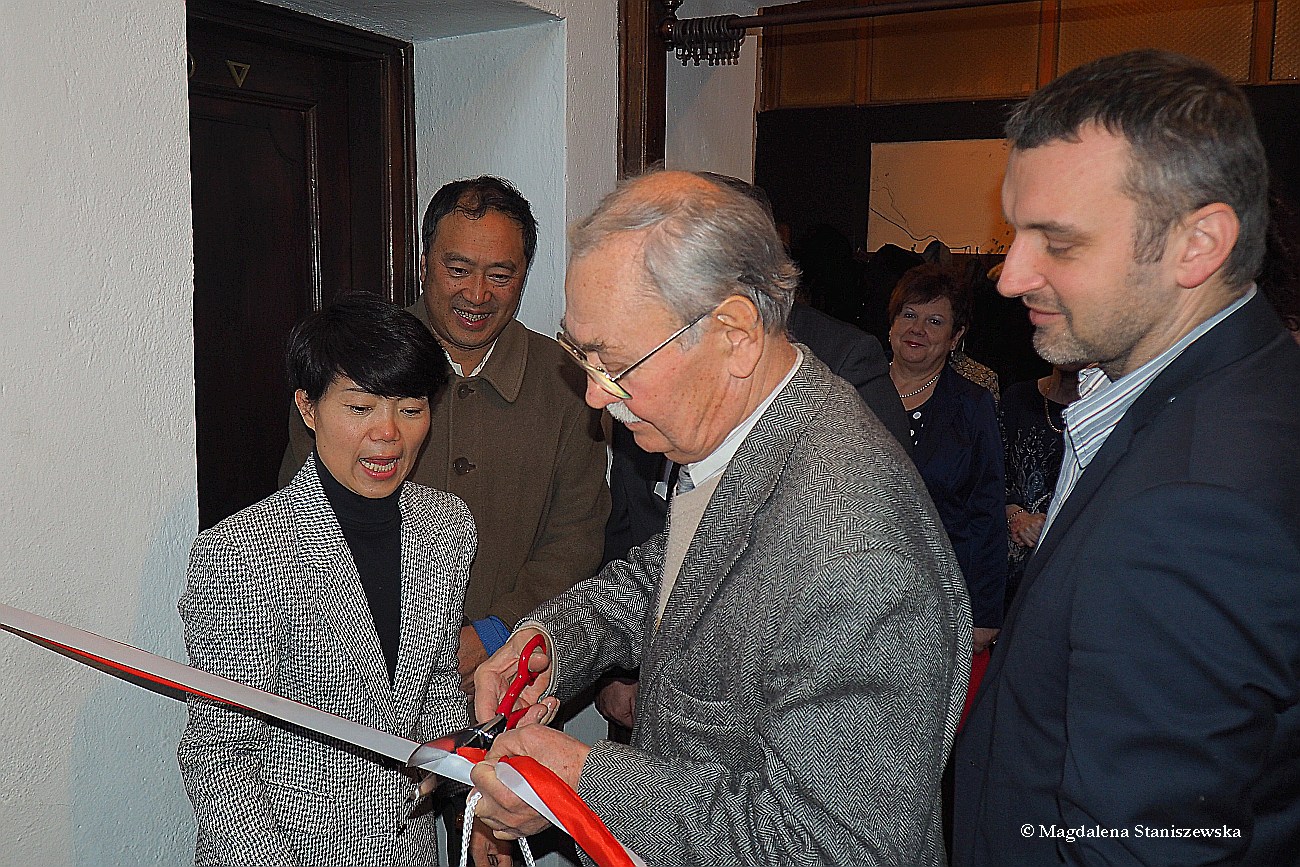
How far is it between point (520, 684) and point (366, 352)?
66 centimetres

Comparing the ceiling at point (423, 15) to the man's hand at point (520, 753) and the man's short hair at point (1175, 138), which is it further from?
the man's hand at point (520, 753)

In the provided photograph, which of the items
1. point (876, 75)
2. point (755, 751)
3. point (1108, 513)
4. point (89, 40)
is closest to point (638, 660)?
point (755, 751)

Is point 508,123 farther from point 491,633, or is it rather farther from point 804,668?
point 804,668

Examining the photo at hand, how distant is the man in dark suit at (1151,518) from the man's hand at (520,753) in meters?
0.55

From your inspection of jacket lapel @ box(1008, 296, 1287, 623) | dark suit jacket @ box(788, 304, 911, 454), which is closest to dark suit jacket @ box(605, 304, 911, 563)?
dark suit jacket @ box(788, 304, 911, 454)

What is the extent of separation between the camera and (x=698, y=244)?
1.40m

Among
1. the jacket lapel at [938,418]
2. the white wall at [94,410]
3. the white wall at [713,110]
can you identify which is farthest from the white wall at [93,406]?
the jacket lapel at [938,418]

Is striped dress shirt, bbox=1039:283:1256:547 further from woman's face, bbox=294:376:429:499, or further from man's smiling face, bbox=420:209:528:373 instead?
man's smiling face, bbox=420:209:528:373

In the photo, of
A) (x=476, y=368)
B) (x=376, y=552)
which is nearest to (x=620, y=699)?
(x=476, y=368)

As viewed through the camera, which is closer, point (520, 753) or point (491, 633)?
point (520, 753)

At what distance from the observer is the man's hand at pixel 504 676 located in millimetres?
1700

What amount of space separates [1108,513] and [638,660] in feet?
2.95

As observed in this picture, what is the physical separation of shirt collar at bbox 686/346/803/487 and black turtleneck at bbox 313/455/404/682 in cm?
67

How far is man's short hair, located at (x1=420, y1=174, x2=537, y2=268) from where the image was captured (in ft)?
8.14
